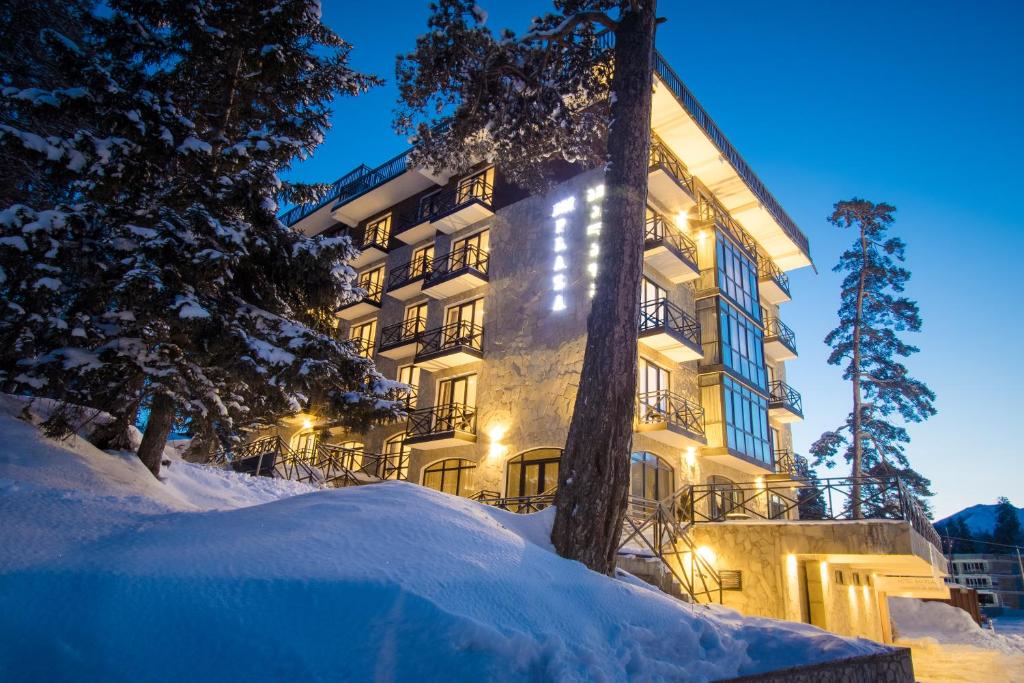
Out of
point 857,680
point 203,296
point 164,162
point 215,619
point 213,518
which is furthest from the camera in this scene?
point 164,162

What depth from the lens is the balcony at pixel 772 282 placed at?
26.4 metres

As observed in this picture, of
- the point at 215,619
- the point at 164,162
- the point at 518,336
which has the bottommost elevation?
the point at 215,619

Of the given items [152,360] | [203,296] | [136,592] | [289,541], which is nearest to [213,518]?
[289,541]

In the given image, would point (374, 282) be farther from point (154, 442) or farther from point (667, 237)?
point (154, 442)

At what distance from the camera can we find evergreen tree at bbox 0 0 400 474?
617 cm

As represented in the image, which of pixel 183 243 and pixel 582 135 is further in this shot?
pixel 582 135

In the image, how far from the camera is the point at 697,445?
1947 centimetres

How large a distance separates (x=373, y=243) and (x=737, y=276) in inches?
618

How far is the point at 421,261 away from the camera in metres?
25.3

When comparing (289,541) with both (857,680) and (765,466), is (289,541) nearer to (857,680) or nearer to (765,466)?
(857,680)

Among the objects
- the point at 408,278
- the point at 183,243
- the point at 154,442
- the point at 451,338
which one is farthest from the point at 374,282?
the point at 183,243

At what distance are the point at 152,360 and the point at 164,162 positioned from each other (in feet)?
9.45

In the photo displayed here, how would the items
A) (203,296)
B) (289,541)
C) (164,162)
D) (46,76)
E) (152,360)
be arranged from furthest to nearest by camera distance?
1. (46,76)
2. (164,162)
3. (203,296)
4. (152,360)
5. (289,541)

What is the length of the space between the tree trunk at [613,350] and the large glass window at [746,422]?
47.1 feet
